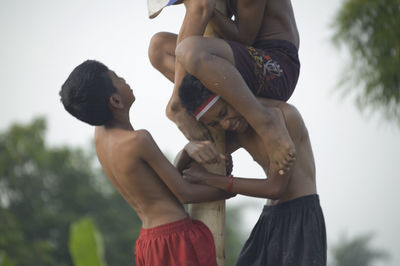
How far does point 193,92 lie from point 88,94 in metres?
0.65

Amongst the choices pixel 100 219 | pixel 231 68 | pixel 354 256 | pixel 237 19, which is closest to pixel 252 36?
pixel 237 19

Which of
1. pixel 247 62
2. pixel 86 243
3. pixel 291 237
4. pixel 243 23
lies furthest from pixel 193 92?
pixel 86 243

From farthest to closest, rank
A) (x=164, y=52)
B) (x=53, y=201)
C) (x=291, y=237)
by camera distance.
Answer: (x=53, y=201) → (x=164, y=52) → (x=291, y=237)

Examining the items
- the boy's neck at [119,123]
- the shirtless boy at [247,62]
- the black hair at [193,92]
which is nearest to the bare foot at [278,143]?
the shirtless boy at [247,62]

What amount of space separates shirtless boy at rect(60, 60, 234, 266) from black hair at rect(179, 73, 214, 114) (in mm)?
305

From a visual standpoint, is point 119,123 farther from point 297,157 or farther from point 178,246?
point 297,157

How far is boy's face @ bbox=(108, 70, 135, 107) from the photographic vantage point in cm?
341

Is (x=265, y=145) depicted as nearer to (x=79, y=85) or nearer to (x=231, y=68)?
(x=231, y=68)

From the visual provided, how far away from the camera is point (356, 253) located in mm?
44250

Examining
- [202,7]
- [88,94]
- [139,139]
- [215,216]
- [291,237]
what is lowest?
[291,237]

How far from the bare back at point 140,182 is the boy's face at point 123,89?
0.23 metres

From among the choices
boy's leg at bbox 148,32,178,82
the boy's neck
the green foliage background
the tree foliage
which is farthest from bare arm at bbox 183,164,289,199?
the green foliage background

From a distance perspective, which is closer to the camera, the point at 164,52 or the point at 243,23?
the point at 243,23

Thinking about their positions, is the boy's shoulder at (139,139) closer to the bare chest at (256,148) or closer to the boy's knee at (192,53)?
the boy's knee at (192,53)
